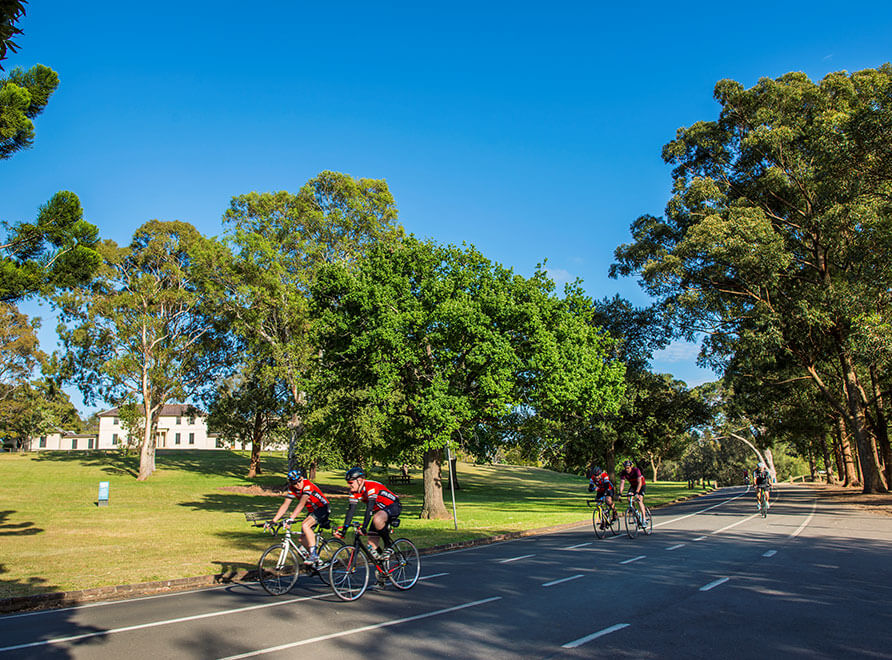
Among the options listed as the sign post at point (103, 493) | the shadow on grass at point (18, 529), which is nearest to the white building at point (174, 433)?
the sign post at point (103, 493)

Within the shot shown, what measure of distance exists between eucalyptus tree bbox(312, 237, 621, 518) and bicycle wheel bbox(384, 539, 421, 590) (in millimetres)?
12128

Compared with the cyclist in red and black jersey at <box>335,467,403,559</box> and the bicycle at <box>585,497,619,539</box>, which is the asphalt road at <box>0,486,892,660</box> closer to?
the cyclist in red and black jersey at <box>335,467,403,559</box>

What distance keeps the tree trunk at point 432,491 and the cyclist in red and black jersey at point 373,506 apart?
15.6 m

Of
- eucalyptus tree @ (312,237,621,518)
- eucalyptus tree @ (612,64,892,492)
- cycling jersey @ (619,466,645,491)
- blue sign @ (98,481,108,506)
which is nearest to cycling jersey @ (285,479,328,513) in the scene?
cycling jersey @ (619,466,645,491)

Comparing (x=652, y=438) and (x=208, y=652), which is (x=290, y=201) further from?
(x=208, y=652)

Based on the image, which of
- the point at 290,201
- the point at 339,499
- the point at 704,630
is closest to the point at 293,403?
the point at 339,499

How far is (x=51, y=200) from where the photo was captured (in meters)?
18.4

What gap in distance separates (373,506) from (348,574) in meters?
1.14

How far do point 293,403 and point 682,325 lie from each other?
24815mm

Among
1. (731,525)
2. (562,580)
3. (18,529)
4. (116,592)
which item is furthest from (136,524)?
(731,525)

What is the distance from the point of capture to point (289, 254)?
129ft

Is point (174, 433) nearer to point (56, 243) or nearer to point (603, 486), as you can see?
point (56, 243)

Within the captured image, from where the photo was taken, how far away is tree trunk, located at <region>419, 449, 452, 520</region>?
2530 cm

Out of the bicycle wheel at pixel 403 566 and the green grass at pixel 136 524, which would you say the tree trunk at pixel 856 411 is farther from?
the bicycle wheel at pixel 403 566
